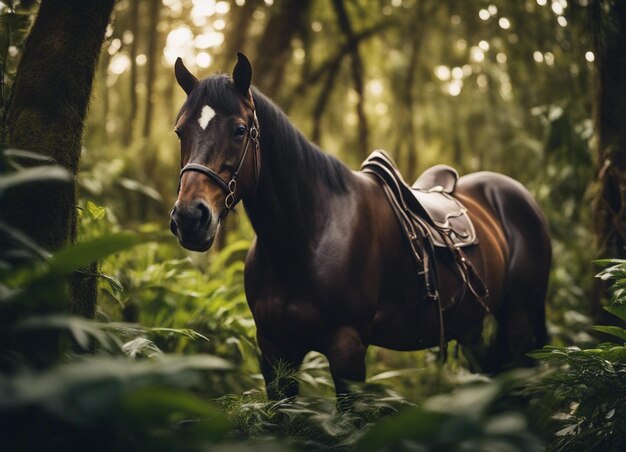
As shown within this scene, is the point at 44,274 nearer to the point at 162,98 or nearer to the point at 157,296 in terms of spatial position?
the point at 157,296

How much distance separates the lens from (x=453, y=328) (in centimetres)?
394

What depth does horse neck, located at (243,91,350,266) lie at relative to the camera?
306cm

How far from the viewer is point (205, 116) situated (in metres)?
2.75

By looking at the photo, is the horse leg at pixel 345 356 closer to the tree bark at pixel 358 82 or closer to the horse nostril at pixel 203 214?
the horse nostril at pixel 203 214

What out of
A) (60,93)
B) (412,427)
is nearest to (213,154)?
(60,93)

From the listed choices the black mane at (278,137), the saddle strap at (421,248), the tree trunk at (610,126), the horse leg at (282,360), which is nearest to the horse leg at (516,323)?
the tree trunk at (610,126)

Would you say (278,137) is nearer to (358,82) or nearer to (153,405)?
(153,405)

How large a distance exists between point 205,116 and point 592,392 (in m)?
2.13

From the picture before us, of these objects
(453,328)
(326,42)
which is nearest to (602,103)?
(453,328)

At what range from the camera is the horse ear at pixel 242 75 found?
112 inches

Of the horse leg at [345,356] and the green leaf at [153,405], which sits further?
the horse leg at [345,356]

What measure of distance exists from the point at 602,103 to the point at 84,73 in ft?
12.7

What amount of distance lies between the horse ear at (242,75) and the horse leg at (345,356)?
1275mm

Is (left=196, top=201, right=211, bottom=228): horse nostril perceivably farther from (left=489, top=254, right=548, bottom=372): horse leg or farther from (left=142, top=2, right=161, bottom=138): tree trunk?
(left=142, top=2, right=161, bottom=138): tree trunk
